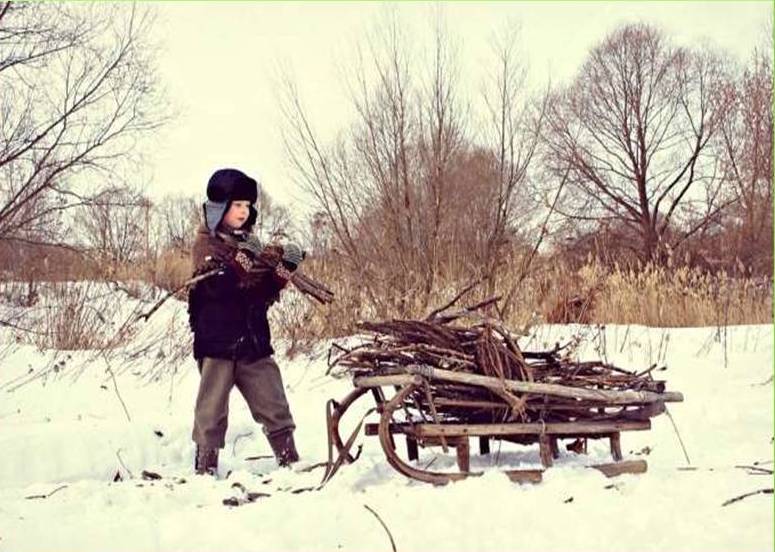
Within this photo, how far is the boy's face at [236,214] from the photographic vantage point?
4.68 metres

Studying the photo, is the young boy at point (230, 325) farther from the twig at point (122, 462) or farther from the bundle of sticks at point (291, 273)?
the twig at point (122, 462)

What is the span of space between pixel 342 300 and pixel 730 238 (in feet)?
62.3

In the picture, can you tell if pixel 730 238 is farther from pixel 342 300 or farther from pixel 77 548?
pixel 77 548

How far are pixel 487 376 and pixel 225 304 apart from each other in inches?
70.7

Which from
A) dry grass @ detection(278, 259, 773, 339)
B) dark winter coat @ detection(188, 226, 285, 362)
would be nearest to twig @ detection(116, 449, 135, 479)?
dark winter coat @ detection(188, 226, 285, 362)

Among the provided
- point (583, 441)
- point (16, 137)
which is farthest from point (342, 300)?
point (16, 137)

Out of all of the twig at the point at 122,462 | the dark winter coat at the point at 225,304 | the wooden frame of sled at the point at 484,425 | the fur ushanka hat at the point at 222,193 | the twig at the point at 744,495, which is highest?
the fur ushanka hat at the point at 222,193

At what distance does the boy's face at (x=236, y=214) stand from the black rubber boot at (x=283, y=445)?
1.20 m

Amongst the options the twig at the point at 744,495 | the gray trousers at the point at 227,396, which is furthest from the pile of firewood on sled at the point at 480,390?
the gray trousers at the point at 227,396

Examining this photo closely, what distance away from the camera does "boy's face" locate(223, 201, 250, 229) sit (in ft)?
15.3

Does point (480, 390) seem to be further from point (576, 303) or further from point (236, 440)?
point (576, 303)

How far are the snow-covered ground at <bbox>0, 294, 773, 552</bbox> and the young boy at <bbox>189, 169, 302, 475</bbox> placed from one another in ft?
0.98

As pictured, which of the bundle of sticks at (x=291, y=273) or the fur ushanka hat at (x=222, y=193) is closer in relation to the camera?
the bundle of sticks at (x=291, y=273)

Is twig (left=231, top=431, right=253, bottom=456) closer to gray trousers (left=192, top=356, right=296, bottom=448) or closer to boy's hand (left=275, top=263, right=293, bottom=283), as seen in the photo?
gray trousers (left=192, top=356, right=296, bottom=448)
